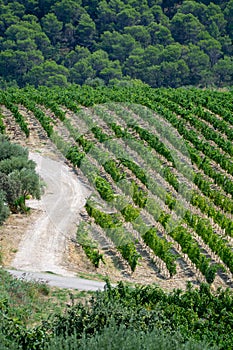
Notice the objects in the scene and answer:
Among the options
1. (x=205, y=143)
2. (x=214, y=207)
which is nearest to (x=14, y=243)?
(x=214, y=207)

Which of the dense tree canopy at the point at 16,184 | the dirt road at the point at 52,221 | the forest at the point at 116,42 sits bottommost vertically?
the forest at the point at 116,42

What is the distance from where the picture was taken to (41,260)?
19.8m

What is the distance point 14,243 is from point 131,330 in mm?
8435

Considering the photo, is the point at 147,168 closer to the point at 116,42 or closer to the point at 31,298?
the point at 31,298

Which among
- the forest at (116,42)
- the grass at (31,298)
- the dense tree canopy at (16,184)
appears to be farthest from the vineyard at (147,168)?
the forest at (116,42)

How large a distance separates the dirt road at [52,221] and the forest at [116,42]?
1563 inches

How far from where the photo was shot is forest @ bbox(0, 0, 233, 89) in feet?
230

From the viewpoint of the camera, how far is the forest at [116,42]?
70188 millimetres

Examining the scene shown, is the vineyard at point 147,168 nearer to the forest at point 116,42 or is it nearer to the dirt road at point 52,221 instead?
the dirt road at point 52,221

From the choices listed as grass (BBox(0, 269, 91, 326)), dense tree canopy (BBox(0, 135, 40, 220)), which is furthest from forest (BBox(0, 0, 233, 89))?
grass (BBox(0, 269, 91, 326))

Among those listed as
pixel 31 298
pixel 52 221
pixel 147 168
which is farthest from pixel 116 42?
pixel 31 298

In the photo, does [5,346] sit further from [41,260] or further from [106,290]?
[41,260]

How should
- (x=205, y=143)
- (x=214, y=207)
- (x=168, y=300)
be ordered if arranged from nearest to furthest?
1. (x=168, y=300)
2. (x=214, y=207)
3. (x=205, y=143)

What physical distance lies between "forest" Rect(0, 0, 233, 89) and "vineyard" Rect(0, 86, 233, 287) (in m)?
27.1
